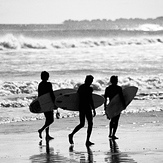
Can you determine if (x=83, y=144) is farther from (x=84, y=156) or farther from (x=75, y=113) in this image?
(x=75, y=113)

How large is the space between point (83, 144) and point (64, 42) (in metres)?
60.1

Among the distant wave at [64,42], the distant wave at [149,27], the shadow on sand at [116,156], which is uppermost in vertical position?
the distant wave at [149,27]

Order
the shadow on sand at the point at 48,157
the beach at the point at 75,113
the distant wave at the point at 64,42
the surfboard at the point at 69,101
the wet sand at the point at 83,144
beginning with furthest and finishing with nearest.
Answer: the distant wave at the point at 64,42 → the surfboard at the point at 69,101 → the beach at the point at 75,113 → the wet sand at the point at 83,144 → the shadow on sand at the point at 48,157

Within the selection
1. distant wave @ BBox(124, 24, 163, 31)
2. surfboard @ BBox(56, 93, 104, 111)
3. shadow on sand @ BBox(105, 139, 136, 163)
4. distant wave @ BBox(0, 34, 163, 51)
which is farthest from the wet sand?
distant wave @ BBox(124, 24, 163, 31)

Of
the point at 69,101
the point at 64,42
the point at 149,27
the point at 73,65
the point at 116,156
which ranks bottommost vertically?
the point at 116,156

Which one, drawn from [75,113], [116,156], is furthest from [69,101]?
[75,113]

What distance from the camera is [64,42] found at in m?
71.4

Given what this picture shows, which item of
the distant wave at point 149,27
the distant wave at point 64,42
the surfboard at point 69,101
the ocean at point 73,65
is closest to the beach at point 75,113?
the ocean at point 73,65

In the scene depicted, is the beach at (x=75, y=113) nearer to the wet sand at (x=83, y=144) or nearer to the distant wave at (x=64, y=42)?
the wet sand at (x=83, y=144)

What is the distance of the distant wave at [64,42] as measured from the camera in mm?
63237

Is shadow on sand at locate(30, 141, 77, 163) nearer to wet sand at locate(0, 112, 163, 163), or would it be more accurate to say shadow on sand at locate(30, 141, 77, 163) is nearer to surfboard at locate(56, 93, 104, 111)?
wet sand at locate(0, 112, 163, 163)

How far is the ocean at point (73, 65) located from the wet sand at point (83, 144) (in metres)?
2.60

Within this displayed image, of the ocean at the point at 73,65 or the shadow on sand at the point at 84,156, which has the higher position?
the ocean at the point at 73,65

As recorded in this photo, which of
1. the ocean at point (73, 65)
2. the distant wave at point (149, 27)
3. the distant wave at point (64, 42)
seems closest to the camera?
the ocean at point (73, 65)
